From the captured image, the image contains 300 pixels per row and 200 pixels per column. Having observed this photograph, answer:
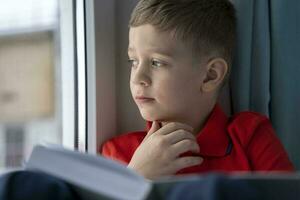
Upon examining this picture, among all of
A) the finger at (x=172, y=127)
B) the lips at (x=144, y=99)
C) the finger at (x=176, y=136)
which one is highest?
the lips at (x=144, y=99)

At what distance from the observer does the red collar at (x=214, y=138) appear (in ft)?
3.17

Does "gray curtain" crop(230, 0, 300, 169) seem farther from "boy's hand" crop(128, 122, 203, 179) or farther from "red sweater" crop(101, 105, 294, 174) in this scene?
"boy's hand" crop(128, 122, 203, 179)

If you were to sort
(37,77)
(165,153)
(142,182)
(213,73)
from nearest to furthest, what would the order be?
1. (142,182)
2. (165,153)
3. (213,73)
4. (37,77)

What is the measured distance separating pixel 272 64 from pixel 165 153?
35cm

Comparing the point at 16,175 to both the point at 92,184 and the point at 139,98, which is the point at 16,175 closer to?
the point at 92,184

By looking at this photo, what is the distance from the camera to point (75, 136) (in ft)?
3.76

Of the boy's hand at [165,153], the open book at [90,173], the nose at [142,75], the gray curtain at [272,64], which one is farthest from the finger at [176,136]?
the open book at [90,173]

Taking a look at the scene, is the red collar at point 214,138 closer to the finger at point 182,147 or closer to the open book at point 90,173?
the finger at point 182,147

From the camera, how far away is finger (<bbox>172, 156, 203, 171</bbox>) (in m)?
0.89

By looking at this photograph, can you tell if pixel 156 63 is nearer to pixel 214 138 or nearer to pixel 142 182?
pixel 214 138

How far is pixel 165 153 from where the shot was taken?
89 cm

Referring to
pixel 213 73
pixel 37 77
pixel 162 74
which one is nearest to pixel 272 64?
pixel 213 73

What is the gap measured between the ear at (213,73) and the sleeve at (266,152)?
135 mm

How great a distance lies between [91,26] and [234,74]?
0.36 meters
